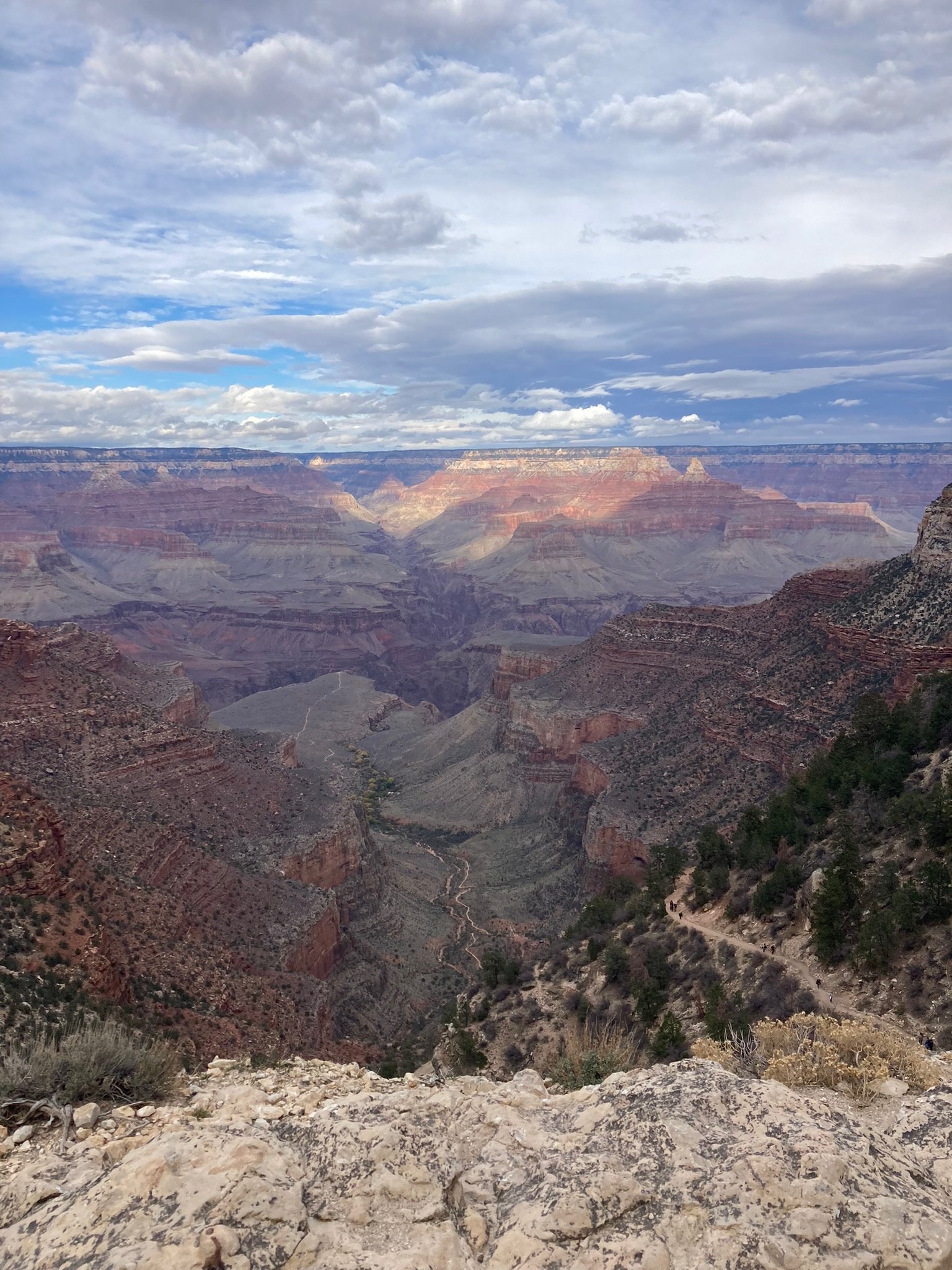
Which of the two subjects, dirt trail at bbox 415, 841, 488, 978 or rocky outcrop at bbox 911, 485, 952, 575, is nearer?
rocky outcrop at bbox 911, 485, 952, 575

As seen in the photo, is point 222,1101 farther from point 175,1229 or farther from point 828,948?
point 828,948

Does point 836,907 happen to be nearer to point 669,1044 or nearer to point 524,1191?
point 669,1044

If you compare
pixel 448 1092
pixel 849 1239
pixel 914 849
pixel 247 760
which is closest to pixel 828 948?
pixel 914 849

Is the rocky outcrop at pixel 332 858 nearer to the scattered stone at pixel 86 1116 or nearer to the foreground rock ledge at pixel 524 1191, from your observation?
the scattered stone at pixel 86 1116

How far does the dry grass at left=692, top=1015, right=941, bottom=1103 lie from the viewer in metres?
9.75

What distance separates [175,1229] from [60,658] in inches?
2071

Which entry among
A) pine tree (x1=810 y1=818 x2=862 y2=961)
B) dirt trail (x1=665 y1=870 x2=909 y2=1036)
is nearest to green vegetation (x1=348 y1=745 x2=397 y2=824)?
dirt trail (x1=665 y1=870 x2=909 y2=1036)

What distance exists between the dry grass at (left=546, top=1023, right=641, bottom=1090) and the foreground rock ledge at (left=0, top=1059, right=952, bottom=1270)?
Answer: 611 centimetres

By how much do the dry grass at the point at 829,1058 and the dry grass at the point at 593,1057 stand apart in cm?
338

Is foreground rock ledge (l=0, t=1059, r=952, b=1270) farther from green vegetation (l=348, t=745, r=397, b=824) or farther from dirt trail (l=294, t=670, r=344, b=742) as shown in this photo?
dirt trail (l=294, t=670, r=344, b=742)

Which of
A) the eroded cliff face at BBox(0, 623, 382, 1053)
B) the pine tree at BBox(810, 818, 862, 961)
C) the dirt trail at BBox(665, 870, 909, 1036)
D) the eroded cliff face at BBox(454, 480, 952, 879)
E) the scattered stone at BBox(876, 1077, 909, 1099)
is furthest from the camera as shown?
the eroded cliff face at BBox(454, 480, 952, 879)

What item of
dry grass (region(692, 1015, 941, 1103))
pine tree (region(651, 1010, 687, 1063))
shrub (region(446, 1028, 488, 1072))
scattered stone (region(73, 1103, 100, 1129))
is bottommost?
shrub (region(446, 1028, 488, 1072))

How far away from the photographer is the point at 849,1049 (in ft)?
34.2

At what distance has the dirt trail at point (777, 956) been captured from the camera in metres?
17.3
